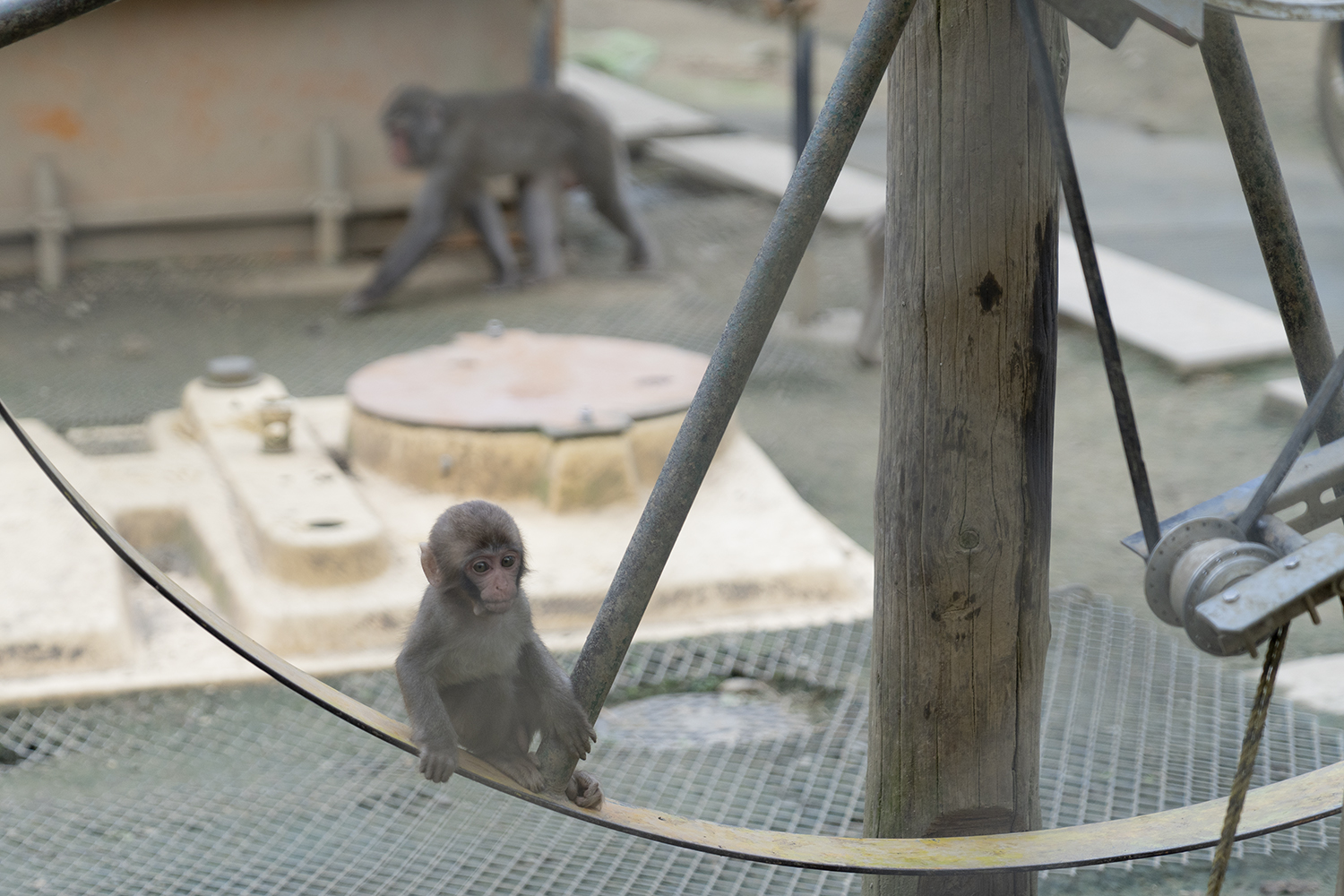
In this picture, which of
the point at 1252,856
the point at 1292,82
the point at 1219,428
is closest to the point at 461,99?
the point at 1219,428

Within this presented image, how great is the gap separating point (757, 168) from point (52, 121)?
4463mm

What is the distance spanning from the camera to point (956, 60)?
80.7 inches

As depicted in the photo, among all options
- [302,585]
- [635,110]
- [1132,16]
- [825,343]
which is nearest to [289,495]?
[302,585]

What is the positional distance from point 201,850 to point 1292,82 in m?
11.3

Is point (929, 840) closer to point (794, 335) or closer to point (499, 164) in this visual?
point (794, 335)

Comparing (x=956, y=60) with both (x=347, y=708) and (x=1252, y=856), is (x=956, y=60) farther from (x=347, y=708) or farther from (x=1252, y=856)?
(x=1252, y=856)

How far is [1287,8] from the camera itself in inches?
68.4

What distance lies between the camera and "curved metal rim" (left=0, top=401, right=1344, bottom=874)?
2.00 metres

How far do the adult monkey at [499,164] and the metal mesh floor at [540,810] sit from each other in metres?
4.19

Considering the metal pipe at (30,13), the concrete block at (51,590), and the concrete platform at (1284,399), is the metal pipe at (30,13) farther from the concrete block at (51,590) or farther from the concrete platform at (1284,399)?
the concrete platform at (1284,399)

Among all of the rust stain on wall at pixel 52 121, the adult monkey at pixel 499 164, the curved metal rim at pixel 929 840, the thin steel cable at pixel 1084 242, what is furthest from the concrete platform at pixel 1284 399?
the rust stain on wall at pixel 52 121

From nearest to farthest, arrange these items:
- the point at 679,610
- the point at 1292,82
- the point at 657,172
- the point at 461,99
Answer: the point at 679,610 → the point at 461,99 → the point at 657,172 → the point at 1292,82

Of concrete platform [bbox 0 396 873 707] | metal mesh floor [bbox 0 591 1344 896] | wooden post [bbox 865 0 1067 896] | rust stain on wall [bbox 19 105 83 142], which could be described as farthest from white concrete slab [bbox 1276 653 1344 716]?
rust stain on wall [bbox 19 105 83 142]

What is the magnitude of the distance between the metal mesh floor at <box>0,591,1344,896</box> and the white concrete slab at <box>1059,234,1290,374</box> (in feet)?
9.03
